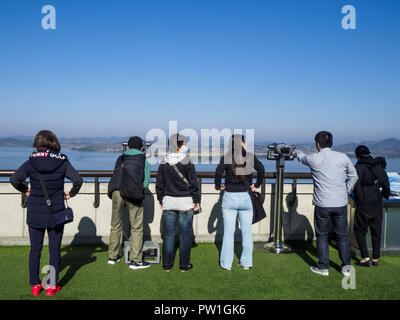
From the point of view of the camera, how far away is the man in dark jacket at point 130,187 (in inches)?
194

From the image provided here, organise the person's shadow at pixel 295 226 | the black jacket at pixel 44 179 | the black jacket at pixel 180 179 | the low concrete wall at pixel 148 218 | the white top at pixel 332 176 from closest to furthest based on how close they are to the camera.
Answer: the black jacket at pixel 44 179, the white top at pixel 332 176, the black jacket at pixel 180 179, the low concrete wall at pixel 148 218, the person's shadow at pixel 295 226

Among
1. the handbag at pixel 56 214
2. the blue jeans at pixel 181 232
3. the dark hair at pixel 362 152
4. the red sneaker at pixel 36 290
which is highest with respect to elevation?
the dark hair at pixel 362 152

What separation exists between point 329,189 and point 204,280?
78.5 inches

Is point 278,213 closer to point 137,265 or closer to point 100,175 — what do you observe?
point 137,265

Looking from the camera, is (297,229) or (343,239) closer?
(343,239)

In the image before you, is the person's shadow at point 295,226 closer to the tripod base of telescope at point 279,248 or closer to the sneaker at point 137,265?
the tripod base of telescope at point 279,248

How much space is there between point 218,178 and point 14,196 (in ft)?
11.6

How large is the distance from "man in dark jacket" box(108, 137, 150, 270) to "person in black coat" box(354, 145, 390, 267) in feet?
10.1

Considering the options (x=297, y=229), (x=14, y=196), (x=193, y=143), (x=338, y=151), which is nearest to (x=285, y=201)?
(x=297, y=229)

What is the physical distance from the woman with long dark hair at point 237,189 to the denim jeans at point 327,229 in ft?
3.01

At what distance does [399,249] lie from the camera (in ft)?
19.0

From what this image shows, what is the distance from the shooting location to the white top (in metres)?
4.69

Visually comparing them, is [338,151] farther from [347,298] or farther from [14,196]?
[14,196]

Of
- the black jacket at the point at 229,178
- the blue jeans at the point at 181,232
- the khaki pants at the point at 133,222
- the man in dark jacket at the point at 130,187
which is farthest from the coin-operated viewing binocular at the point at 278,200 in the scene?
the khaki pants at the point at 133,222
